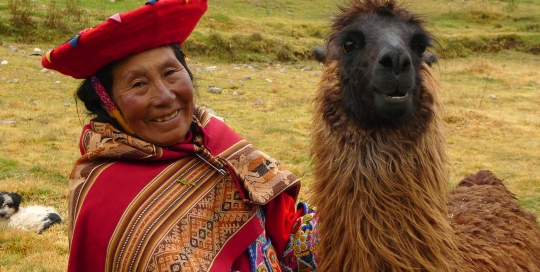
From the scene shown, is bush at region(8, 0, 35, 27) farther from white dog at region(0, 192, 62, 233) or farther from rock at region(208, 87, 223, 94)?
white dog at region(0, 192, 62, 233)

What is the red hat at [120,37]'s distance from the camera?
173cm

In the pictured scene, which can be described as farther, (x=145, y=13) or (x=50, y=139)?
(x=50, y=139)

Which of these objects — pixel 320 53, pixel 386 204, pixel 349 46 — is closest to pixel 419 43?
pixel 349 46

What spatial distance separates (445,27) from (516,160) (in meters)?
18.6

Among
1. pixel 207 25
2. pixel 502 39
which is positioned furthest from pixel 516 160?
pixel 502 39

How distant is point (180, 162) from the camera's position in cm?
196

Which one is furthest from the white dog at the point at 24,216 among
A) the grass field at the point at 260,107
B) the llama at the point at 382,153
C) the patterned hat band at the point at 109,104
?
the llama at the point at 382,153

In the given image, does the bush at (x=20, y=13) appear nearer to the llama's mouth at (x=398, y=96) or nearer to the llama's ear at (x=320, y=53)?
the llama's ear at (x=320, y=53)

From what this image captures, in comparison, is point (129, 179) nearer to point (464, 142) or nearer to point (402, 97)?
point (402, 97)

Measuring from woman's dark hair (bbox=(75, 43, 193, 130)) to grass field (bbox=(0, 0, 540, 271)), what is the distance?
844mm

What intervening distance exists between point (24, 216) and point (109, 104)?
277cm

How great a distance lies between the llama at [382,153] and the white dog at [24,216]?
284 centimetres

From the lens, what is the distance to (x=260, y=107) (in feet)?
30.7

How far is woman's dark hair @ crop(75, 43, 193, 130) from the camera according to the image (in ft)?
6.16
